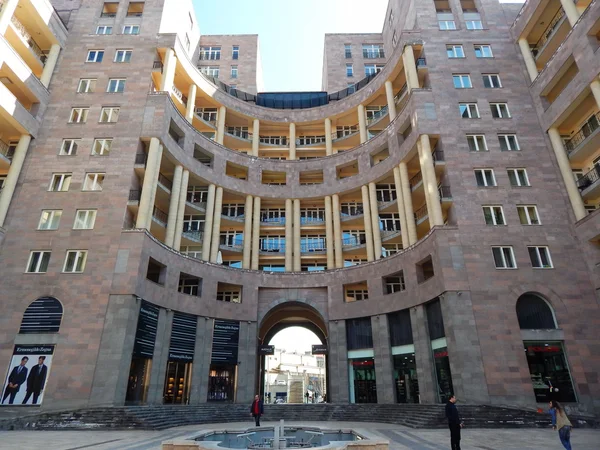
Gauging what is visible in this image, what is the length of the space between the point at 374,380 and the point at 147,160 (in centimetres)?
2767

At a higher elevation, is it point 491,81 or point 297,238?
point 491,81

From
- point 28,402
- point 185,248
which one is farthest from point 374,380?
point 28,402

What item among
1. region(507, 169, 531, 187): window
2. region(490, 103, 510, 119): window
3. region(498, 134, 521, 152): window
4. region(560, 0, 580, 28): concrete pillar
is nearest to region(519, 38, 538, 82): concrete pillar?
region(490, 103, 510, 119): window

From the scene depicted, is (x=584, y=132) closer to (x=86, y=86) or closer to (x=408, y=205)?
(x=408, y=205)

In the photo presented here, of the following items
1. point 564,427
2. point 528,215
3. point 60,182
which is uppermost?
point 60,182

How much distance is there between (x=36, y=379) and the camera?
2573 cm

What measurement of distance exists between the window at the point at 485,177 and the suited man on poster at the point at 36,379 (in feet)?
115

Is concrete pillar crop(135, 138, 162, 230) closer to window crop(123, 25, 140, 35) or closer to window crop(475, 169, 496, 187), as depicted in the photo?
window crop(123, 25, 140, 35)

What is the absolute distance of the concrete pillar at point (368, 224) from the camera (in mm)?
39156

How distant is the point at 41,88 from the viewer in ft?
115

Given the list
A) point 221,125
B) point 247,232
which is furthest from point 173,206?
point 221,125

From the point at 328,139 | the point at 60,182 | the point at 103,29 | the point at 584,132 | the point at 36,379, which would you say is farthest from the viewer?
the point at 328,139

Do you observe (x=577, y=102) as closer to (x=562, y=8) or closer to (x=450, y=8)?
(x=562, y=8)

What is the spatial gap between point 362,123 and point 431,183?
661 inches
